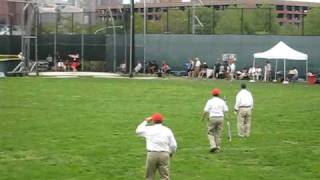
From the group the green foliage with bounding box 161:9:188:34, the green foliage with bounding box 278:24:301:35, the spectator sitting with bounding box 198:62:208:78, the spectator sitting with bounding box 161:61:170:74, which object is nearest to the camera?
the spectator sitting with bounding box 198:62:208:78

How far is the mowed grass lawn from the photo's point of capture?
14562mm

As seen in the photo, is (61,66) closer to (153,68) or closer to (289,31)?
(153,68)

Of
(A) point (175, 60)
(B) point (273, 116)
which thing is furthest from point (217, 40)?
(B) point (273, 116)

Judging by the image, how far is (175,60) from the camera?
58656 mm

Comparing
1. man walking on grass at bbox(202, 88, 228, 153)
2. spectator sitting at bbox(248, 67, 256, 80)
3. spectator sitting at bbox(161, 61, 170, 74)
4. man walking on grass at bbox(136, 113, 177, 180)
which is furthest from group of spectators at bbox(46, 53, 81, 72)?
man walking on grass at bbox(136, 113, 177, 180)

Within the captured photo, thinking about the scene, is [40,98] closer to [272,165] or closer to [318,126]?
[318,126]

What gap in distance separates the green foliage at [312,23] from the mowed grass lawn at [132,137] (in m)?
34.4

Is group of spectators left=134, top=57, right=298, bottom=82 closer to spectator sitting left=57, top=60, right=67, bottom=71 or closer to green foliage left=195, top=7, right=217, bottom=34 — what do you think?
spectator sitting left=57, top=60, right=67, bottom=71

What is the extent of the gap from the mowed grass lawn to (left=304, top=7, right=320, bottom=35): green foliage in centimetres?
3441

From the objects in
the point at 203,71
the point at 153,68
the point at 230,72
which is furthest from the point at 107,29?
the point at 230,72

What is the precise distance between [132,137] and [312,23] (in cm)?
5612

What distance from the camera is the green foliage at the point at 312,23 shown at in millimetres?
68769

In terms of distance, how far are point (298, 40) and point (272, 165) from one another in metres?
39.5

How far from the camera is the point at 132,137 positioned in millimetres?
19453
